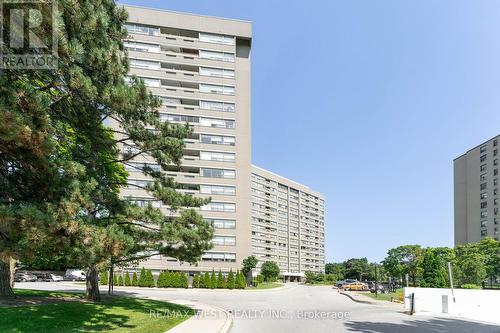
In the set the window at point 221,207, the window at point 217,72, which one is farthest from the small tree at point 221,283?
the window at point 217,72

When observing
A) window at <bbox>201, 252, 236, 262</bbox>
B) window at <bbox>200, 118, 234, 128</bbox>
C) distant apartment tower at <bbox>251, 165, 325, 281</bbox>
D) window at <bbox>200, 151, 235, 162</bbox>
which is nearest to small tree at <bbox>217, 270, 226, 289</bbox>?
window at <bbox>201, 252, 236, 262</bbox>

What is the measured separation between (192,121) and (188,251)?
1801 inches

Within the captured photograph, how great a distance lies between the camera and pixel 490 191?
95.5 meters

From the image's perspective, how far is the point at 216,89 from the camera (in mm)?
61094

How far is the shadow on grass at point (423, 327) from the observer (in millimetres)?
13102

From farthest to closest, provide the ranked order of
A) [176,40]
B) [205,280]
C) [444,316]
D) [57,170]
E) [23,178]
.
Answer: [176,40]
[205,280]
[444,316]
[23,178]
[57,170]

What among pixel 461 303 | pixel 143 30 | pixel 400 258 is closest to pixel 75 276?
pixel 143 30

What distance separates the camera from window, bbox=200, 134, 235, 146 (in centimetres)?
5900

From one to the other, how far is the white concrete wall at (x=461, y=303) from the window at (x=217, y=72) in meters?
47.6

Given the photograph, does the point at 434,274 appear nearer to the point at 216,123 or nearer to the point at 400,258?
the point at 216,123

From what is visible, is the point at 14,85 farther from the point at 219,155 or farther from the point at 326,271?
the point at 326,271

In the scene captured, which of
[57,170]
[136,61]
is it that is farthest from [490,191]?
[57,170]

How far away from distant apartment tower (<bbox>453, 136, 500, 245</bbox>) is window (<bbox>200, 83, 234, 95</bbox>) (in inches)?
2925

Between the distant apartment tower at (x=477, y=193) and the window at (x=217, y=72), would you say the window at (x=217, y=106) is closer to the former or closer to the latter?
the window at (x=217, y=72)
